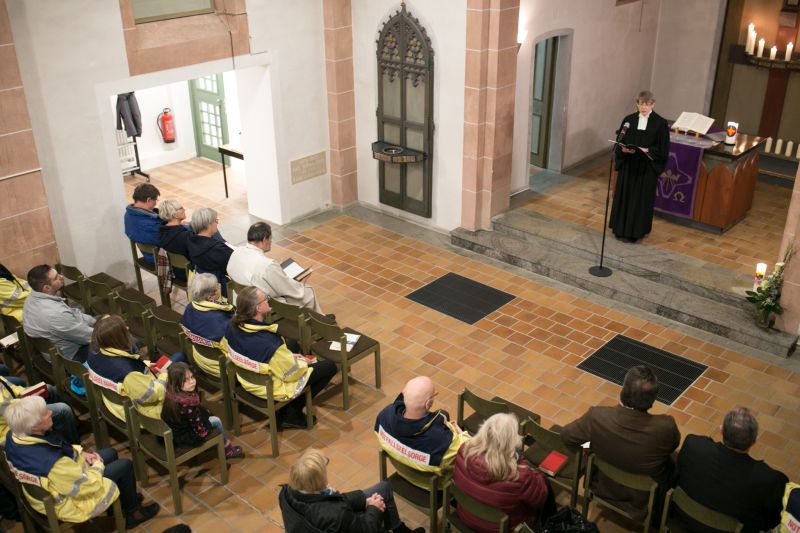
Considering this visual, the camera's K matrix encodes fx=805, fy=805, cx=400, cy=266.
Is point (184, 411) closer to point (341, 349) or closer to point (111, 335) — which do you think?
point (111, 335)

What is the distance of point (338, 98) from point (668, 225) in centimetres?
Result: 467

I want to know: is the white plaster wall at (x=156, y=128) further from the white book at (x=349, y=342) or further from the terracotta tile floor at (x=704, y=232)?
the white book at (x=349, y=342)

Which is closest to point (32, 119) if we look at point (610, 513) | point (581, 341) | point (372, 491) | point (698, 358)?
point (372, 491)

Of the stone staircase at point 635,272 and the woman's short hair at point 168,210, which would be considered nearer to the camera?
the woman's short hair at point 168,210

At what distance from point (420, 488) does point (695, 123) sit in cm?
679

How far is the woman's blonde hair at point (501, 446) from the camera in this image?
15.4 ft

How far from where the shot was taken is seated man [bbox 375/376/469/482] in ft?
16.8

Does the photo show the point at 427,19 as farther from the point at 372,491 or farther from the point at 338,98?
the point at 372,491

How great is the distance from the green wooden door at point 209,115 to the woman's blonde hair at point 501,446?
9532mm

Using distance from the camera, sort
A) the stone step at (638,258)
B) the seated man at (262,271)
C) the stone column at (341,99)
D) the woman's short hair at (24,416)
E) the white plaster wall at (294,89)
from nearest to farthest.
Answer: the woman's short hair at (24,416)
the seated man at (262,271)
the stone step at (638,258)
the white plaster wall at (294,89)
the stone column at (341,99)

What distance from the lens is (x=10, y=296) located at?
7340 mm

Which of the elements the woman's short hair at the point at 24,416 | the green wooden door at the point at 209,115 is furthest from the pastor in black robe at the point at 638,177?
the woman's short hair at the point at 24,416

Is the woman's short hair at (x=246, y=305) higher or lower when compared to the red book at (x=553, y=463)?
higher

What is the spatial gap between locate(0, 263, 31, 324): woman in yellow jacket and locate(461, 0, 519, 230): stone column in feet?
17.3
